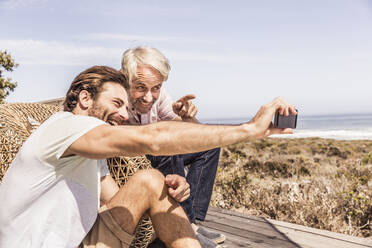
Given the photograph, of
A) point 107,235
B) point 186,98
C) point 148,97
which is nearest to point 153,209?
point 107,235

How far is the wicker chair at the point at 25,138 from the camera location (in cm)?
180

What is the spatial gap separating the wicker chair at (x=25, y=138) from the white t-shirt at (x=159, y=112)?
1.55ft

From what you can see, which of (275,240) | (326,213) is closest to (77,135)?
(275,240)

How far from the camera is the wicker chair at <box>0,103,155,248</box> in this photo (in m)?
1.80

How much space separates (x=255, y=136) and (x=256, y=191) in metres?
3.34

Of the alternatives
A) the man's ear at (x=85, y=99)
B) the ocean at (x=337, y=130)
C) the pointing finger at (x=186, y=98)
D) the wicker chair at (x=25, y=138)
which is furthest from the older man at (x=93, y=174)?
the ocean at (x=337, y=130)

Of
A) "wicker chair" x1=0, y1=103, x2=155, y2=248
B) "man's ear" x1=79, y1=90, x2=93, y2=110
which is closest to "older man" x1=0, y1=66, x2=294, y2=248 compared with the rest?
"man's ear" x1=79, y1=90, x2=93, y2=110

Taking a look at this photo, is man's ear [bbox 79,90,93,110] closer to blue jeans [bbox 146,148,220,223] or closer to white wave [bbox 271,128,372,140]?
blue jeans [bbox 146,148,220,223]

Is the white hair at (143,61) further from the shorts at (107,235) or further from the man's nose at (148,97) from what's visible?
the shorts at (107,235)

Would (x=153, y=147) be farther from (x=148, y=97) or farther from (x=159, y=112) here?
(x=159, y=112)

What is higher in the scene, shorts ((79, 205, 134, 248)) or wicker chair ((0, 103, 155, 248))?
wicker chair ((0, 103, 155, 248))

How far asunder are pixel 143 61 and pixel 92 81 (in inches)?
41.1

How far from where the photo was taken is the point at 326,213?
11.7ft

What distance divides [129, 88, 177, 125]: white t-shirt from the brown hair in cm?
96
